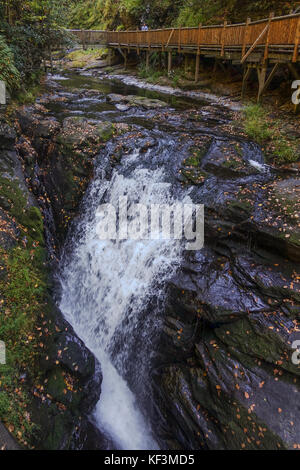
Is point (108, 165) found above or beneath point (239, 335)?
above

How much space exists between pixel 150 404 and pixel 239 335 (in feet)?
8.14

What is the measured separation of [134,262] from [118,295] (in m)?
0.94

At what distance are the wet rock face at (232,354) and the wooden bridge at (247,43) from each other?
335 inches

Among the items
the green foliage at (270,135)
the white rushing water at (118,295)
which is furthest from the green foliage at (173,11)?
the white rushing water at (118,295)

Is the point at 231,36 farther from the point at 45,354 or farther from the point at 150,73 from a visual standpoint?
the point at 45,354

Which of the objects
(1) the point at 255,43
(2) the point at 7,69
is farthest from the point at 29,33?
(1) the point at 255,43

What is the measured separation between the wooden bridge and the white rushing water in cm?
705

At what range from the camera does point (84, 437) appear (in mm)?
5434

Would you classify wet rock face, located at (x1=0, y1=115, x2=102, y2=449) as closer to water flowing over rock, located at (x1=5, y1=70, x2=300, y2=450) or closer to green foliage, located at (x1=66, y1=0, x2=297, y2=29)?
water flowing over rock, located at (x1=5, y1=70, x2=300, y2=450)

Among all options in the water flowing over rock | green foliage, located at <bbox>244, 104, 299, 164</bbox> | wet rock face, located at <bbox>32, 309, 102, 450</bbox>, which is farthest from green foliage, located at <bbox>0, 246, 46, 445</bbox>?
green foliage, located at <bbox>244, 104, 299, 164</bbox>

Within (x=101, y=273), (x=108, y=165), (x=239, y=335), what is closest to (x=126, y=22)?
(x=108, y=165)

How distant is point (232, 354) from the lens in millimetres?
5355

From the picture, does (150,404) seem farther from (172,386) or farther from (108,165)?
(108,165)

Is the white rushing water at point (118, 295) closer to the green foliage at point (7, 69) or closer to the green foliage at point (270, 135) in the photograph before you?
the green foliage at point (270, 135)
